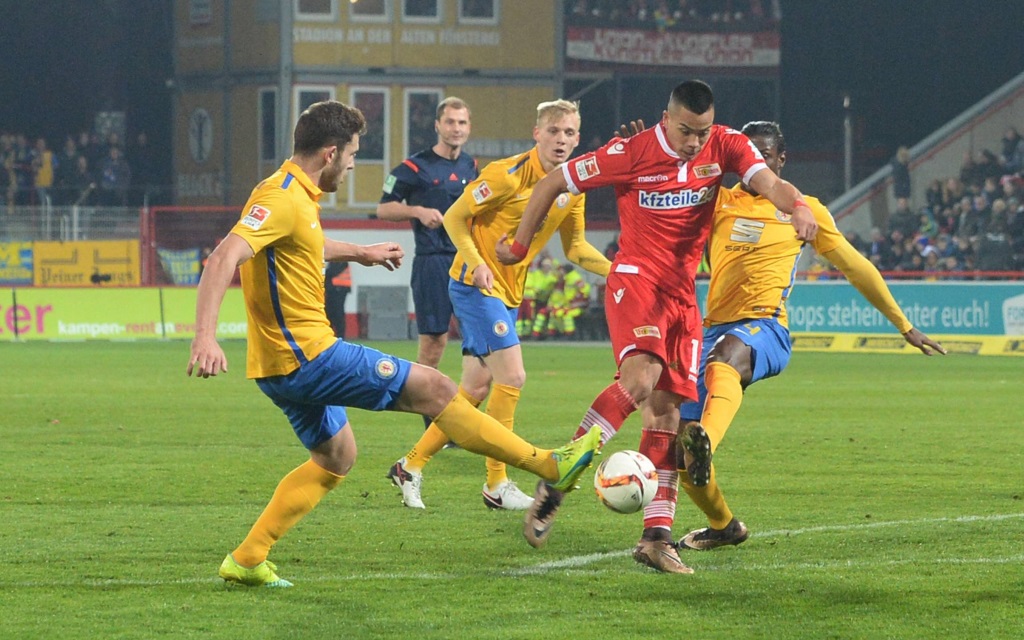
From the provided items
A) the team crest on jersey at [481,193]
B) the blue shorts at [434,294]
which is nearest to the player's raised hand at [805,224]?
the team crest on jersey at [481,193]

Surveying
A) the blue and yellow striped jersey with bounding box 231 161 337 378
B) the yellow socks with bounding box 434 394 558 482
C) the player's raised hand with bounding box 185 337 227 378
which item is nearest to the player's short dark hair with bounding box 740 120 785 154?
the yellow socks with bounding box 434 394 558 482

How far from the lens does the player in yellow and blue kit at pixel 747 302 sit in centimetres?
720

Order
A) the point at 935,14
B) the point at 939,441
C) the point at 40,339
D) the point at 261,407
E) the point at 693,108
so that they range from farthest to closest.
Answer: the point at 935,14 < the point at 40,339 < the point at 261,407 < the point at 939,441 < the point at 693,108

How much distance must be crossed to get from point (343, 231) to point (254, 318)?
29662 millimetres

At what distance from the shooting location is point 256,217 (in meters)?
5.96

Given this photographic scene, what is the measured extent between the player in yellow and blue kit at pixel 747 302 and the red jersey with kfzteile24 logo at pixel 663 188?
58 centimetres

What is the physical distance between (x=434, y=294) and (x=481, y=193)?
6.87ft

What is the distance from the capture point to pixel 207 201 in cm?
3909

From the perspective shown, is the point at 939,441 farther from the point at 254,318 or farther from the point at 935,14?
the point at 935,14

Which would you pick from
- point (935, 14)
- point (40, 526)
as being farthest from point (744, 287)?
point (935, 14)

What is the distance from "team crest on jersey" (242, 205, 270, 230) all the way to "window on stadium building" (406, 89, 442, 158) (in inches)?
1237

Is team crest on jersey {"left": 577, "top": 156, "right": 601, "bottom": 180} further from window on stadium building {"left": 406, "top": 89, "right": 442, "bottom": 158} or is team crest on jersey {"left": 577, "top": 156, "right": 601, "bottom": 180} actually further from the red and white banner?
the red and white banner

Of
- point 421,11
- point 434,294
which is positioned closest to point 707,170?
point 434,294

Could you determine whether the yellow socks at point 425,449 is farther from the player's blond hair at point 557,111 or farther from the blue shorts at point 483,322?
the player's blond hair at point 557,111
